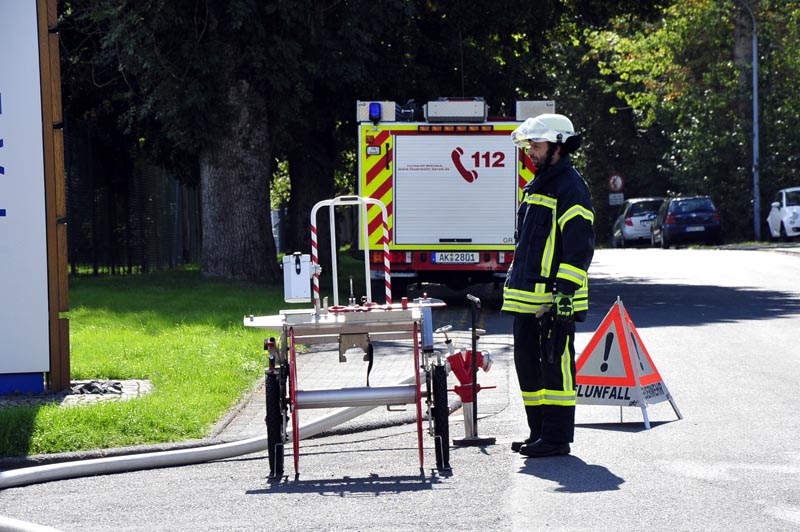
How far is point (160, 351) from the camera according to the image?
1305 centimetres

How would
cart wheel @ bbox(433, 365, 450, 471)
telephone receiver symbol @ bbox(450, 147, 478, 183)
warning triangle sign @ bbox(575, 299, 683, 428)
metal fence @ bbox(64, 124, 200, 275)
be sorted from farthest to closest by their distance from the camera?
metal fence @ bbox(64, 124, 200, 275)
telephone receiver symbol @ bbox(450, 147, 478, 183)
warning triangle sign @ bbox(575, 299, 683, 428)
cart wheel @ bbox(433, 365, 450, 471)

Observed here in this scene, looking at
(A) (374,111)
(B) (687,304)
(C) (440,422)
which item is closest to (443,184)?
(A) (374,111)

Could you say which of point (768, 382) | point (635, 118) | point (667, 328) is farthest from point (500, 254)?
point (635, 118)

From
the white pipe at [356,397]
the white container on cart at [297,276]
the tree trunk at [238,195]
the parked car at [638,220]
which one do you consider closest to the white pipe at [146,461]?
the white pipe at [356,397]

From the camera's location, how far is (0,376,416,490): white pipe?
25.5 ft

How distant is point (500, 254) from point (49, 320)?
29.8 ft

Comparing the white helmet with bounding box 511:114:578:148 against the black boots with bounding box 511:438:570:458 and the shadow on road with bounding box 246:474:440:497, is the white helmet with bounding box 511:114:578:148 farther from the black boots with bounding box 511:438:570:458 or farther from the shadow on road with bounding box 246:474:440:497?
the shadow on road with bounding box 246:474:440:497

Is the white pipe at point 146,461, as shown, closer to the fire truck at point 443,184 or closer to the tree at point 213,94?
the fire truck at point 443,184

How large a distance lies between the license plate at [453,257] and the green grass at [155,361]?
7.15 ft

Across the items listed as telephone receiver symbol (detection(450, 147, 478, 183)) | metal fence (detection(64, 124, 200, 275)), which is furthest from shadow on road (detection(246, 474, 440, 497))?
metal fence (detection(64, 124, 200, 275))

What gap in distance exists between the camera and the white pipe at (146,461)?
777 cm

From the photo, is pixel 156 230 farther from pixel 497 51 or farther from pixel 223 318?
pixel 223 318

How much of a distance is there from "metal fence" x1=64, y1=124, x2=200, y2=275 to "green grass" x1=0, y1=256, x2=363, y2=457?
3.18 m

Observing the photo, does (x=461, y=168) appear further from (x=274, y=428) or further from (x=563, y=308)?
(x=274, y=428)
